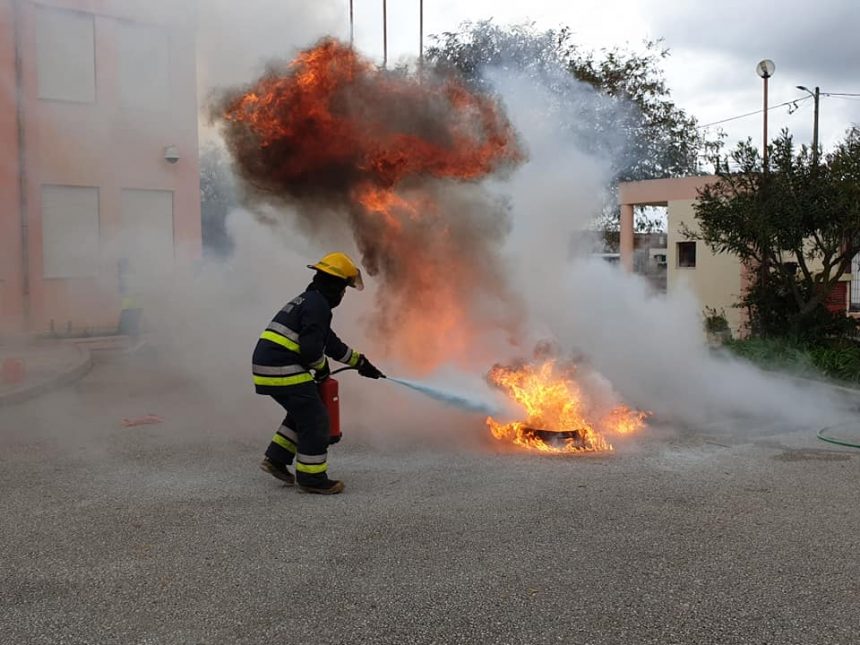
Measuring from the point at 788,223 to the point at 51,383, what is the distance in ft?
29.5

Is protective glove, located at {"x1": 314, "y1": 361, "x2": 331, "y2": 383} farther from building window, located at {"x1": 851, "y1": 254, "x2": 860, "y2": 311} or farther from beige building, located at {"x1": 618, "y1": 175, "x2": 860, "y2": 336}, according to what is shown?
building window, located at {"x1": 851, "y1": 254, "x2": 860, "y2": 311}

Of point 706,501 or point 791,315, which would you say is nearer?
point 706,501

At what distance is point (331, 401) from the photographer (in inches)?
207

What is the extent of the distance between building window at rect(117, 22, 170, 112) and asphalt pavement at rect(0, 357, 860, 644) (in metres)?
4.65

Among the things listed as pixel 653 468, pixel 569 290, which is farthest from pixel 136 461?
pixel 569 290

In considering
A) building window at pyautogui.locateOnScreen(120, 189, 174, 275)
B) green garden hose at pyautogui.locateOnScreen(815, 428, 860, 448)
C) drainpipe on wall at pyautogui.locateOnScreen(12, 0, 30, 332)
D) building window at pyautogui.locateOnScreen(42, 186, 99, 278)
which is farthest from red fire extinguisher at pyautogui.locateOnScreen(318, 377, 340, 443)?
building window at pyautogui.locateOnScreen(120, 189, 174, 275)

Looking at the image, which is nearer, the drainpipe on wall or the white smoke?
the white smoke

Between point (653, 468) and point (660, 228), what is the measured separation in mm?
17581

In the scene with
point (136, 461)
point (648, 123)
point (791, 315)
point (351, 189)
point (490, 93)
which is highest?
point (648, 123)

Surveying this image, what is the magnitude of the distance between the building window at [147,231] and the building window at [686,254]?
10746 mm

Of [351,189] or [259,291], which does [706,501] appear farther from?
[259,291]

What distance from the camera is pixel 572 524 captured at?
427cm

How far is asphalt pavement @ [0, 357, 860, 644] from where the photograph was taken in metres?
3.14

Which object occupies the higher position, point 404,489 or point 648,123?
point 648,123
